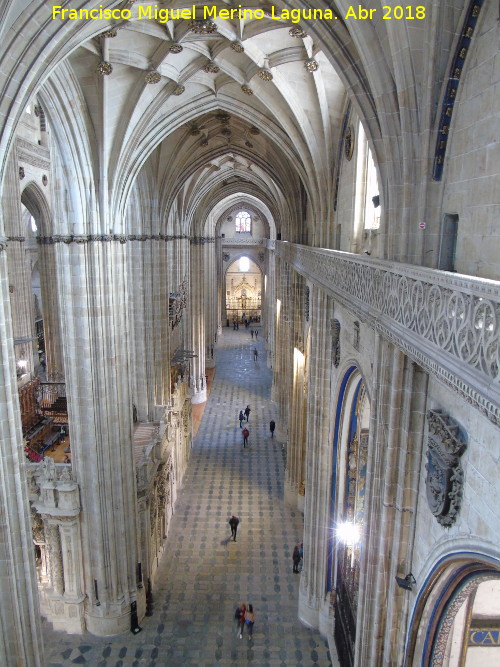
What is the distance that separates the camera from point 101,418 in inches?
443

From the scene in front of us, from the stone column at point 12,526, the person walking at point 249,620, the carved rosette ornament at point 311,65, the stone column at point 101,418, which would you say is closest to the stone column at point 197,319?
the stone column at point 101,418

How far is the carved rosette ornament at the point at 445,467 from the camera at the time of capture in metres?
4.77

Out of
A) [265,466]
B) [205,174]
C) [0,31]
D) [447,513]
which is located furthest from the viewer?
[205,174]

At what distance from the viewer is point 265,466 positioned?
2050 cm

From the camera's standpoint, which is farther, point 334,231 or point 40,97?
point 334,231

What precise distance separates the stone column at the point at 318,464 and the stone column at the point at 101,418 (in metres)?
4.20

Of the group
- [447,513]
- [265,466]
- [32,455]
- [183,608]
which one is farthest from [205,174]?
[447,513]

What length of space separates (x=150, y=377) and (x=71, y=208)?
23.1 feet

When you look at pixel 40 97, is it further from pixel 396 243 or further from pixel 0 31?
pixel 396 243

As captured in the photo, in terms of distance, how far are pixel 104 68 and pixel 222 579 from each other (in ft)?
41.7

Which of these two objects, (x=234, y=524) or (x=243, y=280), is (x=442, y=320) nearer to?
(x=234, y=524)

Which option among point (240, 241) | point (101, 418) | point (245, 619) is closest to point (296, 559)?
point (245, 619)

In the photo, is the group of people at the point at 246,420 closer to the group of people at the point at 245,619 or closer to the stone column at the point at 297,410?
the stone column at the point at 297,410

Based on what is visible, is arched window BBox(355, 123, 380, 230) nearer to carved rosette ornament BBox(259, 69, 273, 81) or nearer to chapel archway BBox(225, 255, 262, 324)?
carved rosette ornament BBox(259, 69, 273, 81)
